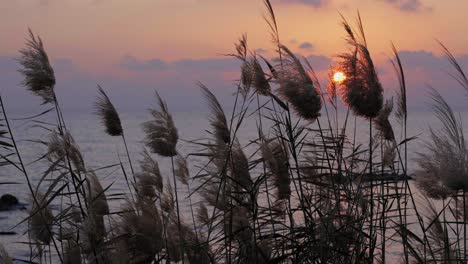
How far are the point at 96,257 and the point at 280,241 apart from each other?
1.18 meters

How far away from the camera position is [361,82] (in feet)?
12.5

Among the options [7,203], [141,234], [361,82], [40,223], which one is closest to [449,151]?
[361,82]

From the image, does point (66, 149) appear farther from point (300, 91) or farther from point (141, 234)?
point (300, 91)

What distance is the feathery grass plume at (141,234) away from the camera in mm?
3764

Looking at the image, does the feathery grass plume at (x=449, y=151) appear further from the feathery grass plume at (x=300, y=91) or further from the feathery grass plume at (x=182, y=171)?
the feathery grass plume at (x=182, y=171)

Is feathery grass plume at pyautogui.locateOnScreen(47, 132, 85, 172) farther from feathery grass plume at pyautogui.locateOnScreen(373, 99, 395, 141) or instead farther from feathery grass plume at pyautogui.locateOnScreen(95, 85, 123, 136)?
feathery grass plume at pyautogui.locateOnScreen(373, 99, 395, 141)

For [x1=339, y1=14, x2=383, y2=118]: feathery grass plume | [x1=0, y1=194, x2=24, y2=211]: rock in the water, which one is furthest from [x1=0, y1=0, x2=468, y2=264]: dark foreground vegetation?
[x1=0, y1=194, x2=24, y2=211]: rock in the water

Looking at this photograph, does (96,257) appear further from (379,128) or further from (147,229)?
(379,128)

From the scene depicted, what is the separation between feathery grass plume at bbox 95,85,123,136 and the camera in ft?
15.5

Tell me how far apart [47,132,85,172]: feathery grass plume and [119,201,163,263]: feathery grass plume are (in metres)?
0.52

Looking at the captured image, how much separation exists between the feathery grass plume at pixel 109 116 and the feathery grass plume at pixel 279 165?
118cm

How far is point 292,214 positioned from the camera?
4438 millimetres

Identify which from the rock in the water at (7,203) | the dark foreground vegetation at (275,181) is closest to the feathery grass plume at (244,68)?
the dark foreground vegetation at (275,181)

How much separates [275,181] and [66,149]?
141cm
